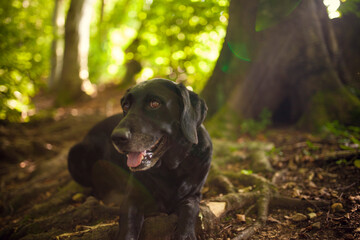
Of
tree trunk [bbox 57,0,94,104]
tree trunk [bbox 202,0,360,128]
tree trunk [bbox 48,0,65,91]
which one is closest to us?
tree trunk [bbox 202,0,360,128]

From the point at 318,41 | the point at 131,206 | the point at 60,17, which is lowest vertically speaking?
the point at 131,206

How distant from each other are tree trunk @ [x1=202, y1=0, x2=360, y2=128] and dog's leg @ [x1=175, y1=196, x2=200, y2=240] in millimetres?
3212

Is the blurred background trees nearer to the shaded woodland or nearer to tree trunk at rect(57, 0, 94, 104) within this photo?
the shaded woodland

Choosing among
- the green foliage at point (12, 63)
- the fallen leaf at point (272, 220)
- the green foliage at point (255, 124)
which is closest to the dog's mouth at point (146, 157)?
the fallen leaf at point (272, 220)

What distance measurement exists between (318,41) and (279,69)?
0.92 metres

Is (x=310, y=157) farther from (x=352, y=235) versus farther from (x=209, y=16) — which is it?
(x=209, y=16)

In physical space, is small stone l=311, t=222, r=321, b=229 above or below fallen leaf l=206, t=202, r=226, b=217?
above

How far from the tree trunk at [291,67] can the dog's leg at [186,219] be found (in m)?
3.21

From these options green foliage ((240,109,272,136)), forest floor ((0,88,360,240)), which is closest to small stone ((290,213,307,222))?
forest floor ((0,88,360,240))

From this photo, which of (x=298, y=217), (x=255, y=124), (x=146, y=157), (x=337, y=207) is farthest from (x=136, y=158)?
(x=255, y=124)

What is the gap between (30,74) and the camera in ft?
16.6

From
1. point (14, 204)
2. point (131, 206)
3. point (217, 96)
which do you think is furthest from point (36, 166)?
point (217, 96)

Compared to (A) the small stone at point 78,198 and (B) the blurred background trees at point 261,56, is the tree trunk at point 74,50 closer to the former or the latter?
(B) the blurred background trees at point 261,56

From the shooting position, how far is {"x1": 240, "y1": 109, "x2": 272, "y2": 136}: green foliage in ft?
17.0
